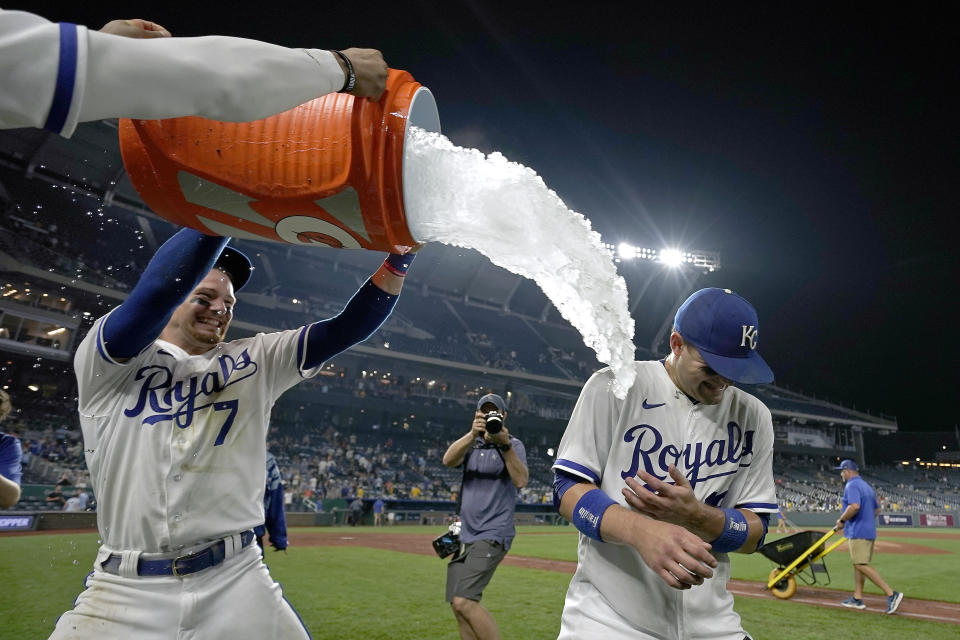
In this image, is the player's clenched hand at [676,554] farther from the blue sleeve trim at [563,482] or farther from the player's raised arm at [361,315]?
the player's raised arm at [361,315]

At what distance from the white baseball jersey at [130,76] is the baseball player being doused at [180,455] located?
1031 mm

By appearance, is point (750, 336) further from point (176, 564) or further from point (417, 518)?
point (417, 518)

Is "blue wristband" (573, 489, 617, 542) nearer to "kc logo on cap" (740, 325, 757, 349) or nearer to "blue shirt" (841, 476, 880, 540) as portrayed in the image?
"kc logo on cap" (740, 325, 757, 349)

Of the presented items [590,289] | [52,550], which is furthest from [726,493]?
[52,550]

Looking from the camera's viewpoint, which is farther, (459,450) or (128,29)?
(459,450)

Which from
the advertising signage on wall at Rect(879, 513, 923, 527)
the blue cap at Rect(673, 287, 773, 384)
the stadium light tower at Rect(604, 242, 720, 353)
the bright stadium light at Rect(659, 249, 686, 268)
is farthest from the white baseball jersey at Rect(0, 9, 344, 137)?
the advertising signage on wall at Rect(879, 513, 923, 527)

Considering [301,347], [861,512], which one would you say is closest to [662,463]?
[301,347]

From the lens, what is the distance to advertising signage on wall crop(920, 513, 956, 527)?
33.9 metres

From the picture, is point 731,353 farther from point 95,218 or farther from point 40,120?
point 95,218

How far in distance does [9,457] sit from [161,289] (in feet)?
10.8

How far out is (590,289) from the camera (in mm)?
1884

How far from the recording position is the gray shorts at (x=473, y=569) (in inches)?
183

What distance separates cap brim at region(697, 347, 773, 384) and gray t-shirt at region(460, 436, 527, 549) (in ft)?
10.2

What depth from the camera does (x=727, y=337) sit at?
7.00ft
